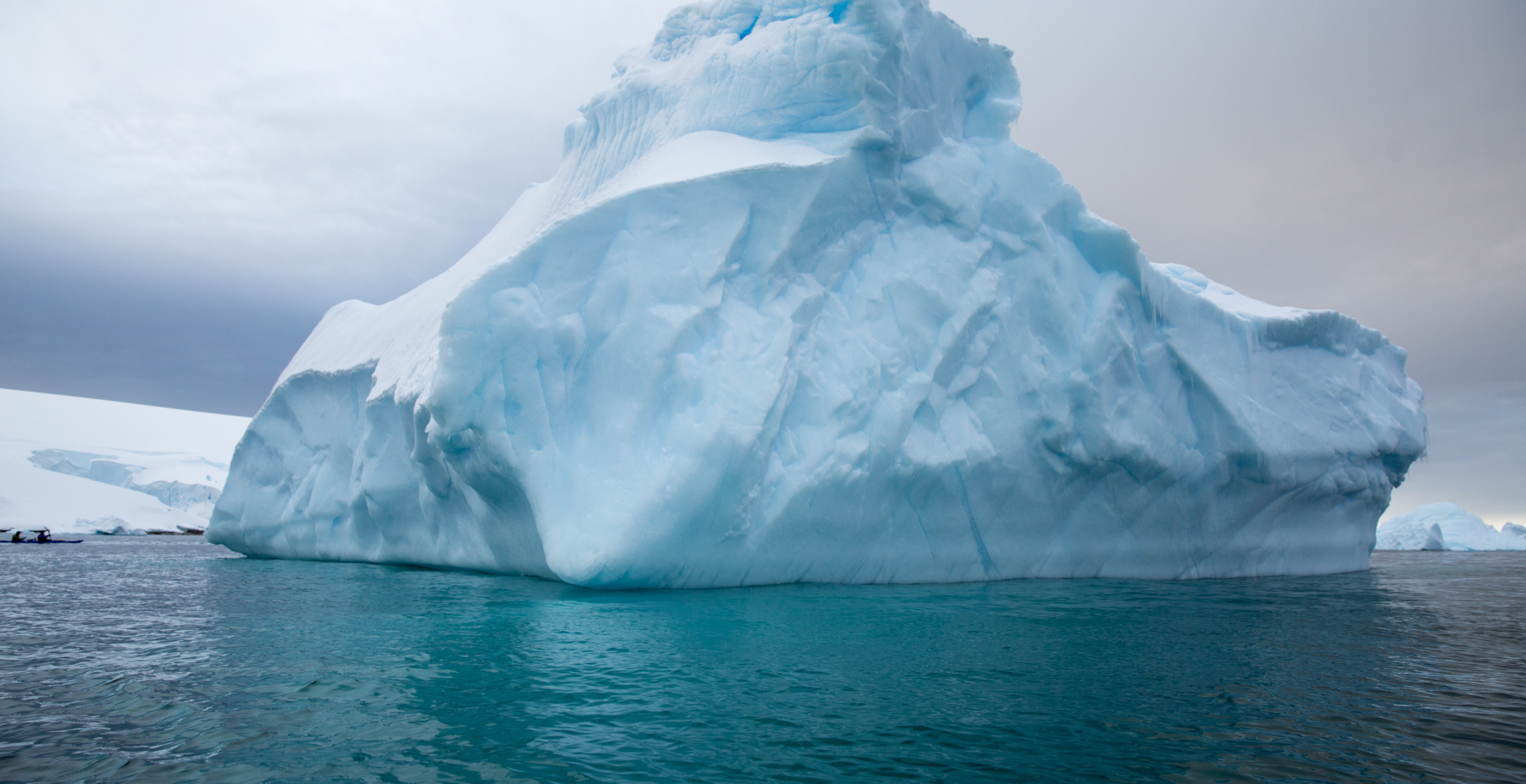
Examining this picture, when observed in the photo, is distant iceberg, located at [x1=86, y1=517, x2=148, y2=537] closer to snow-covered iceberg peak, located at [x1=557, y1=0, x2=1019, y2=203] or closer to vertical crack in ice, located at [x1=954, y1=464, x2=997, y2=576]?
snow-covered iceberg peak, located at [x1=557, y1=0, x2=1019, y2=203]

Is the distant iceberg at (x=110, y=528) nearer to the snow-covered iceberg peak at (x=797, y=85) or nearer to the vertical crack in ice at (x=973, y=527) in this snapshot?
the snow-covered iceberg peak at (x=797, y=85)

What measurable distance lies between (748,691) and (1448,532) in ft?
120

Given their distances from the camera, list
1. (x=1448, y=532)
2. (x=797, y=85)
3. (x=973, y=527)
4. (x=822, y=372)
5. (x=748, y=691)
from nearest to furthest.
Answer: (x=748, y=691)
(x=822, y=372)
(x=797, y=85)
(x=973, y=527)
(x=1448, y=532)

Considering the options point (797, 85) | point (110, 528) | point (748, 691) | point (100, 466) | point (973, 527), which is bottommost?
point (110, 528)

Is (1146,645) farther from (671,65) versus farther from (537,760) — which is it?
(671,65)

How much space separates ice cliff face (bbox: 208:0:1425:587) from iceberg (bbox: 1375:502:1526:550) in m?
21.8

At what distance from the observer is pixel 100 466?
30766mm

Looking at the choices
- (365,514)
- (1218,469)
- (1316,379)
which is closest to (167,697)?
(365,514)

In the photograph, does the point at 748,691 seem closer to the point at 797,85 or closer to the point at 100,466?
the point at 797,85

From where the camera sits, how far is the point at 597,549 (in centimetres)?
671

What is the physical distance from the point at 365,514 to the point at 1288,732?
10.5 meters

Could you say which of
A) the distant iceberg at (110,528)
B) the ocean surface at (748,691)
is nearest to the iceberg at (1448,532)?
the ocean surface at (748,691)

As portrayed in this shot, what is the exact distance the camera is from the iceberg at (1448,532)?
2894cm

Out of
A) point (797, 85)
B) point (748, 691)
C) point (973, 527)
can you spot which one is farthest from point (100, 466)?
point (748, 691)
